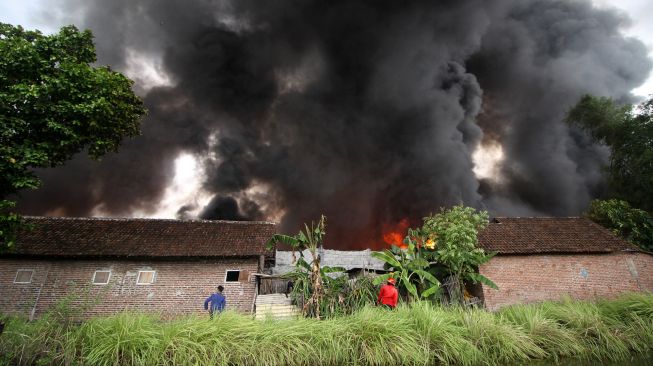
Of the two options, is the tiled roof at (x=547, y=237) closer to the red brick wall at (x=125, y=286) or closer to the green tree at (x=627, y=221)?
the green tree at (x=627, y=221)

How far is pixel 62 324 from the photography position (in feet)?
22.8

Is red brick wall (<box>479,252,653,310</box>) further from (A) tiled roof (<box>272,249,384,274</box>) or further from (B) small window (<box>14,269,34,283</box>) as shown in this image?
(B) small window (<box>14,269,34,283</box>)

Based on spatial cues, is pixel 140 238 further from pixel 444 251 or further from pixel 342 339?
pixel 444 251

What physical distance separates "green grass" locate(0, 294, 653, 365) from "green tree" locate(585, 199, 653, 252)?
17191 millimetres

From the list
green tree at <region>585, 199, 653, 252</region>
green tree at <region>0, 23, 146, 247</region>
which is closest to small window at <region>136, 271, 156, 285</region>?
green tree at <region>0, 23, 146, 247</region>

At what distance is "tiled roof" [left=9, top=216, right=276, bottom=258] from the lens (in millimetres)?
15211

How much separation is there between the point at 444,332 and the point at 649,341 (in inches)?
201

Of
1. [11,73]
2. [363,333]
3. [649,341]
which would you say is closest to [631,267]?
[649,341]

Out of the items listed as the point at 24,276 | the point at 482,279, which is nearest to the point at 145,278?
the point at 24,276

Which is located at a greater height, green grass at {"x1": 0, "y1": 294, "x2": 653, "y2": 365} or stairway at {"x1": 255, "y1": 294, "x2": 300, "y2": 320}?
stairway at {"x1": 255, "y1": 294, "x2": 300, "y2": 320}

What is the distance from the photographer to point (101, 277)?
1516cm

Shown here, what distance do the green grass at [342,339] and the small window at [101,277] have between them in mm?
8769

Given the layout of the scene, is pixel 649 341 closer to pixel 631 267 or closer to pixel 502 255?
pixel 502 255

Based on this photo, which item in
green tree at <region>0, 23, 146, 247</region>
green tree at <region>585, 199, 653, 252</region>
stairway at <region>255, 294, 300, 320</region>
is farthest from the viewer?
green tree at <region>585, 199, 653, 252</region>
